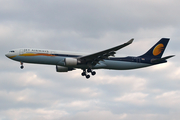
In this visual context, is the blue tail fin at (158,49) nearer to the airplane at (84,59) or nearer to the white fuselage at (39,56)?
the airplane at (84,59)

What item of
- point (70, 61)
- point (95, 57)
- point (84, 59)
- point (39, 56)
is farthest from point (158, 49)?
point (39, 56)

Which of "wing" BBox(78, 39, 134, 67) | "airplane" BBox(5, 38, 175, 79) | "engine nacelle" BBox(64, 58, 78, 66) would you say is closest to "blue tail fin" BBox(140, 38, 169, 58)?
"airplane" BBox(5, 38, 175, 79)

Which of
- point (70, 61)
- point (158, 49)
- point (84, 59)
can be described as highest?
point (158, 49)

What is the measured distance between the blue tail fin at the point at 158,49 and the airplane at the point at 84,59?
1.17 m

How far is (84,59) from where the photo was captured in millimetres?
55094

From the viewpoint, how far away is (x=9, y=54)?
2141 inches

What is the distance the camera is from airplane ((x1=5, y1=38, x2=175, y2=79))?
53.8m

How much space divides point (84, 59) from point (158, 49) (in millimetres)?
16624

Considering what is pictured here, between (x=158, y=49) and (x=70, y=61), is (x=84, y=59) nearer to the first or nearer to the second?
(x=70, y=61)

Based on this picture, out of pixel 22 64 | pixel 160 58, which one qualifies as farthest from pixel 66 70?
pixel 160 58

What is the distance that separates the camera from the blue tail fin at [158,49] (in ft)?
204

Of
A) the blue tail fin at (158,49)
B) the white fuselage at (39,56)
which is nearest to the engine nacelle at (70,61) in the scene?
the white fuselage at (39,56)

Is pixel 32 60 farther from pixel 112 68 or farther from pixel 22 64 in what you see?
pixel 112 68

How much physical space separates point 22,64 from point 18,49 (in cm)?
263
